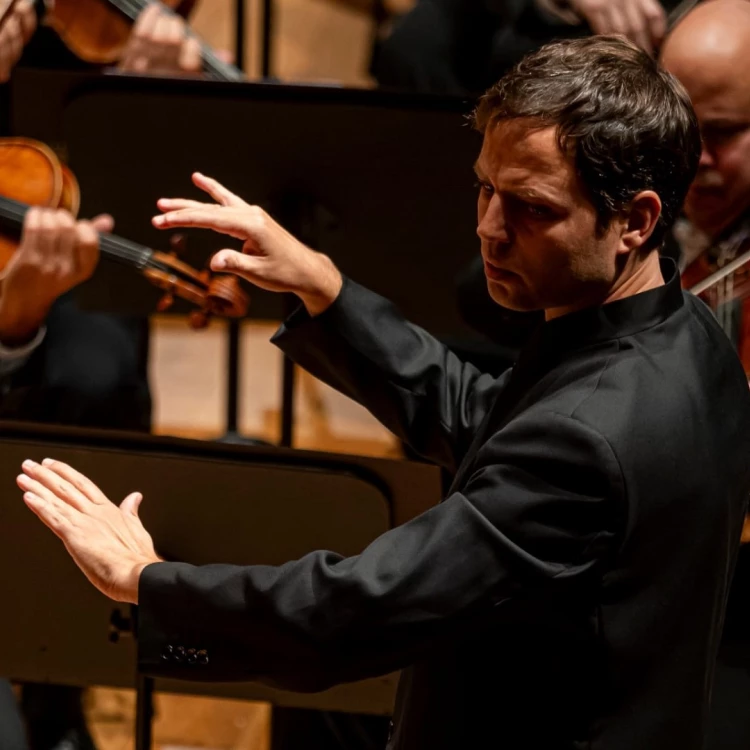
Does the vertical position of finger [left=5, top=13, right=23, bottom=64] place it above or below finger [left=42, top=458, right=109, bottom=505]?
above

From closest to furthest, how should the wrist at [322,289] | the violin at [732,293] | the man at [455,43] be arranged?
the wrist at [322,289] < the violin at [732,293] < the man at [455,43]

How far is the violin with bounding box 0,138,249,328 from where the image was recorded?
1.84 m

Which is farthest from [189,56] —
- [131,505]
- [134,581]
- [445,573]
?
[445,573]

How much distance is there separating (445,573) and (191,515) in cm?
45

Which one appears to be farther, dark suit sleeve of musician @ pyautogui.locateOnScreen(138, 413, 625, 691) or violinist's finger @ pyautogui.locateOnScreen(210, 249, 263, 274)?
violinist's finger @ pyautogui.locateOnScreen(210, 249, 263, 274)

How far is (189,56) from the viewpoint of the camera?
217 cm

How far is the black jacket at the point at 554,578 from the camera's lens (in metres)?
0.99

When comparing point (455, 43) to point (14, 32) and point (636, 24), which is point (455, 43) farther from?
point (14, 32)

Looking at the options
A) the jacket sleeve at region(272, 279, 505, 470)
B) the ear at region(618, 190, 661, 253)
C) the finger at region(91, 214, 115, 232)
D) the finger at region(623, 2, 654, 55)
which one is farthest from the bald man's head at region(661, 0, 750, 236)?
the finger at region(91, 214, 115, 232)

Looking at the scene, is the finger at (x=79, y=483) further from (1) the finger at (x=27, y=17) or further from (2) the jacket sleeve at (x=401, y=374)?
(1) the finger at (x=27, y=17)

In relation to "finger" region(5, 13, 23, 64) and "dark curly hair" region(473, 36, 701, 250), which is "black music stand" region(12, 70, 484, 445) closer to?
"finger" region(5, 13, 23, 64)

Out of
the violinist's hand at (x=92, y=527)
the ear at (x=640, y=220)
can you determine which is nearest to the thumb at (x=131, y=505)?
the violinist's hand at (x=92, y=527)

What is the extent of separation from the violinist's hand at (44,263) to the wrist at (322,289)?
0.61 m

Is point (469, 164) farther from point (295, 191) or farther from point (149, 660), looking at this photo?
point (149, 660)
